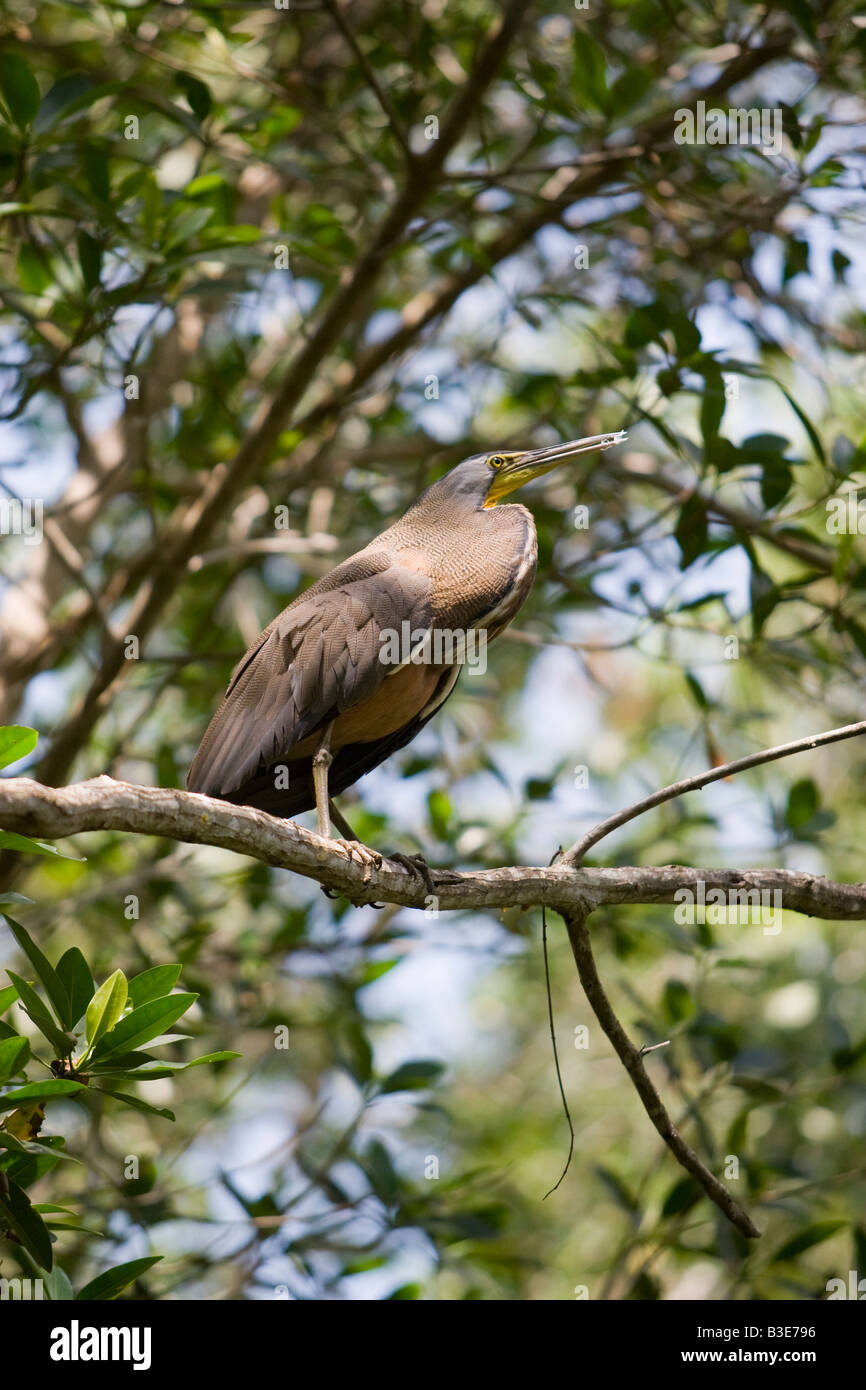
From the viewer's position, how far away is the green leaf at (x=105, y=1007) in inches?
121

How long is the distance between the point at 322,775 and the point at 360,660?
43 cm

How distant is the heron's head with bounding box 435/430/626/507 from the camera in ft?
17.1

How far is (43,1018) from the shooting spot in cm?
304

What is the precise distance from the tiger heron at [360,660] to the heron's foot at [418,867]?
0.08m

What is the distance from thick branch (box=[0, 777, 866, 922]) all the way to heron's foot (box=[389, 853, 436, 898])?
0.08ft

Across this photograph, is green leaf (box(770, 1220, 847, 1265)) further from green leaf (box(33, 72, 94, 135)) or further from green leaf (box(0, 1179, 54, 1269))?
green leaf (box(33, 72, 94, 135))

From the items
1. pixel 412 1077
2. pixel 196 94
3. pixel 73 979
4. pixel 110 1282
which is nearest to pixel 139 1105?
pixel 73 979

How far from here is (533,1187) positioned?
9953mm

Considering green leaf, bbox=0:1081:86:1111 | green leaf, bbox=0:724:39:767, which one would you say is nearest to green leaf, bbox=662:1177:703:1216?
green leaf, bbox=0:1081:86:1111

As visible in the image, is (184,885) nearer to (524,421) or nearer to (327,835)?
(327,835)

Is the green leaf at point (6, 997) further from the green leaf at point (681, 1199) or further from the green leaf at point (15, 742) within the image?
the green leaf at point (681, 1199)

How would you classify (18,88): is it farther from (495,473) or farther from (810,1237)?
(810,1237)
